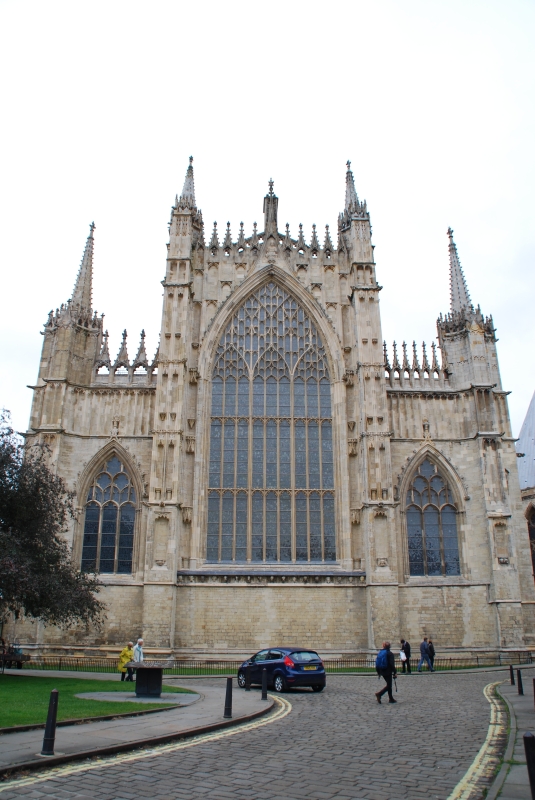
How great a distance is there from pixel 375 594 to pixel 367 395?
871 centimetres

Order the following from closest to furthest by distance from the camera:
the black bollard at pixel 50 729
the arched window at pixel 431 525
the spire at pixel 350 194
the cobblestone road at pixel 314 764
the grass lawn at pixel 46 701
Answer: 1. the cobblestone road at pixel 314 764
2. the black bollard at pixel 50 729
3. the grass lawn at pixel 46 701
4. the arched window at pixel 431 525
5. the spire at pixel 350 194

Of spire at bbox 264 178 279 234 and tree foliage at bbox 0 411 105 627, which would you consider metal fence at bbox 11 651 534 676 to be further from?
spire at bbox 264 178 279 234

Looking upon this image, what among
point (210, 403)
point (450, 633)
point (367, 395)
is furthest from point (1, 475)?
point (450, 633)

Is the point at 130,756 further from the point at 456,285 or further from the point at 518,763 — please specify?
the point at 456,285

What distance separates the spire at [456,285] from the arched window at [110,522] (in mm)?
18740

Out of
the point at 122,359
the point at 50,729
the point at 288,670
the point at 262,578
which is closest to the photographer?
the point at 50,729

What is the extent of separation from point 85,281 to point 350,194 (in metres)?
14.7

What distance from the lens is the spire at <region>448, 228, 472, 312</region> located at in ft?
106

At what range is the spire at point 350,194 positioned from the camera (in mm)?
32812

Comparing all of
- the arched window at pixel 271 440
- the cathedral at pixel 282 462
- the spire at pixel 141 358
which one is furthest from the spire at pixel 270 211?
the spire at pixel 141 358

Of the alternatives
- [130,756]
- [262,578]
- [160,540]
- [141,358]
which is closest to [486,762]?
[130,756]

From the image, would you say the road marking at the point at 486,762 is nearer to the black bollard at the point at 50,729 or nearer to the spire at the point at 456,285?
the black bollard at the point at 50,729

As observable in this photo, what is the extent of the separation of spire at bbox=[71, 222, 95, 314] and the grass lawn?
18742 millimetres

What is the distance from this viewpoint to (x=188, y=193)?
32.9 metres
